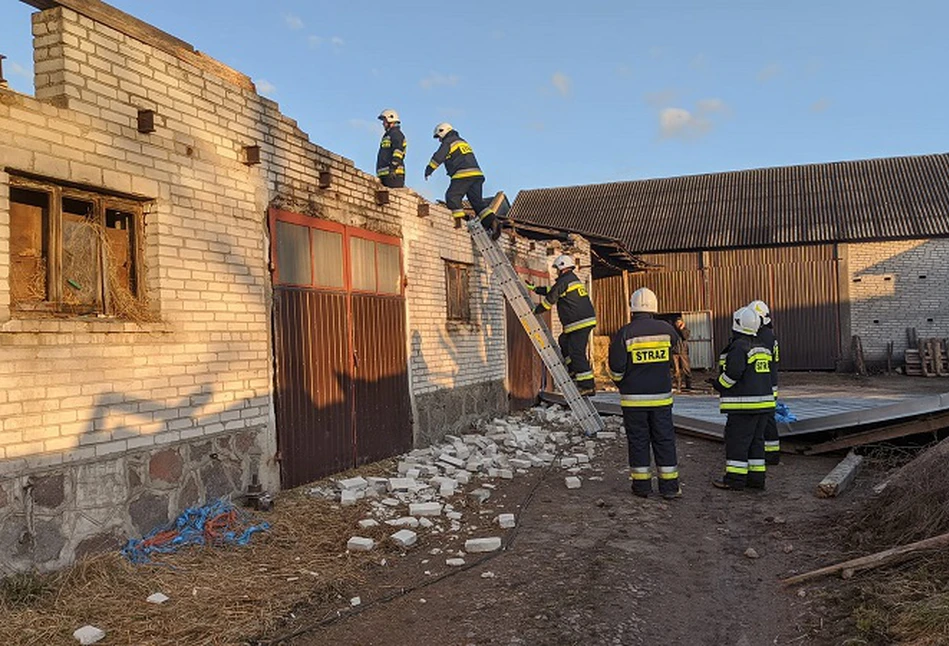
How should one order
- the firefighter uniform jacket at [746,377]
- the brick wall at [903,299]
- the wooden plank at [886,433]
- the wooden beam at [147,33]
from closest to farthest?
the wooden beam at [147,33] → the firefighter uniform jacket at [746,377] → the wooden plank at [886,433] → the brick wall at [903,299]

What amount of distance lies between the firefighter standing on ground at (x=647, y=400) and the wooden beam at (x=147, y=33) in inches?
168

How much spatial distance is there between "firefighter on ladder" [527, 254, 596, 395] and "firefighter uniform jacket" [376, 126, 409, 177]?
2.64 m

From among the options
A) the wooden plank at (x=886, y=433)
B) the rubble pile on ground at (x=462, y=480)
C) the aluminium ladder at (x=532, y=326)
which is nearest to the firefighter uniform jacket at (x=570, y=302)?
the aluminium ladder at (x=532, y=326)

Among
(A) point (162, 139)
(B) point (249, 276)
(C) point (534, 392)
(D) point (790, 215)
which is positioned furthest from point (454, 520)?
(D) point (790, 215)

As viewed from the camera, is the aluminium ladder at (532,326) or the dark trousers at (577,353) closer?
the dark trousers at (577,353)

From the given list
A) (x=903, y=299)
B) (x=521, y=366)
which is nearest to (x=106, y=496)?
(x=521, y=366)

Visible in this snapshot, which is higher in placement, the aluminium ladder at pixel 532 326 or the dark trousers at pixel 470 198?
the dark trousers at pixel 470 198

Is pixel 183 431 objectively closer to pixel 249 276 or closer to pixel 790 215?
pixel 249 276

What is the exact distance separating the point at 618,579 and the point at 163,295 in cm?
378

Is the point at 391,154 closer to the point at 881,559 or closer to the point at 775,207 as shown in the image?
the point at 881,559

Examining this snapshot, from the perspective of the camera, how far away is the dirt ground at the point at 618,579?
3836 millimetres

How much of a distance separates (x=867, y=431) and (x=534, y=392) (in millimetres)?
5785

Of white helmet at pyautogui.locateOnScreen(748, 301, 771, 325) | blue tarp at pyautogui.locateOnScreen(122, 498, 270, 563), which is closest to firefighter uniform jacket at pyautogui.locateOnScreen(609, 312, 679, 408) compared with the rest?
white helmet at pyautogui.locateOnScreen(748, 301, 771, 325)

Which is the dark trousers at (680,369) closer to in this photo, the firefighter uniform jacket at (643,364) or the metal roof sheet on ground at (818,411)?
the metal roof sheet on ground at (818,411)
